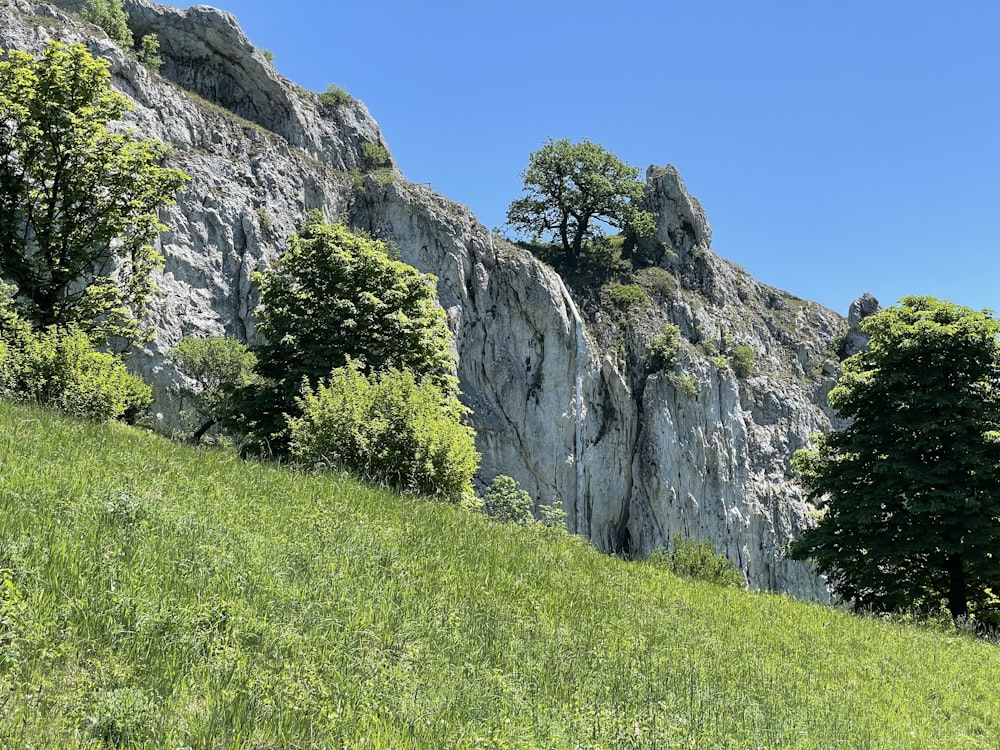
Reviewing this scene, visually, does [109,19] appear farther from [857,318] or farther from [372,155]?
[857,318]

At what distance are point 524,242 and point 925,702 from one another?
61.6 meters

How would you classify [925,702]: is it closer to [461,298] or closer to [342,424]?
[342,424]

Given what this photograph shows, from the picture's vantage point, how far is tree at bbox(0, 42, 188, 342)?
1838cm

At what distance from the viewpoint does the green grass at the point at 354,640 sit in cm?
301

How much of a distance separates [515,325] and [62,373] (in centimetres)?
3790

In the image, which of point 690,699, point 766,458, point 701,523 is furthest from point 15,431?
point 766,458

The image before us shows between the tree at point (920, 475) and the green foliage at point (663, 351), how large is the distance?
33.9 meters

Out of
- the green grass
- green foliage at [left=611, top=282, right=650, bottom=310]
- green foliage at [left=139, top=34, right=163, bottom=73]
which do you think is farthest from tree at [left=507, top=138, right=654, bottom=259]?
the green grass

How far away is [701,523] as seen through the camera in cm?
5100

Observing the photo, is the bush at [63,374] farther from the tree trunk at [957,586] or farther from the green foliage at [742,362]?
the green foliage at [742,362]

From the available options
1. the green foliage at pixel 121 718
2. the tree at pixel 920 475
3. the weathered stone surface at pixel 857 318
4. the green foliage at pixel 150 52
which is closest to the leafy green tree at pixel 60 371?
the green foliage at pixel 121 718

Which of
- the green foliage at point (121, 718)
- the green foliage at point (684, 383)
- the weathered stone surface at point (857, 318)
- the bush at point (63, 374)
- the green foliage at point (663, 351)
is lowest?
the green foliage at point (121, 718)

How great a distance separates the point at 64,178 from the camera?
18.8 m

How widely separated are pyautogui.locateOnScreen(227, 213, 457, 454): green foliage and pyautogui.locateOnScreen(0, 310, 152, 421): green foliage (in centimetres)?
506
